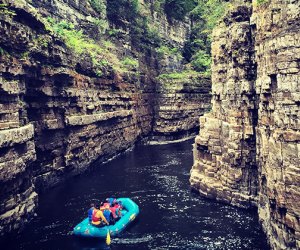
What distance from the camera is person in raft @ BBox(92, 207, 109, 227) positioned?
13672mm

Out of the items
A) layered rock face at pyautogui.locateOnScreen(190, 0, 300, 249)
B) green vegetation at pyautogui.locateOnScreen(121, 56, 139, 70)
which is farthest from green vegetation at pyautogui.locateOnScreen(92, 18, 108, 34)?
layered rock face at pyautogui.locateOnScreen(190, 0, 300, 249)

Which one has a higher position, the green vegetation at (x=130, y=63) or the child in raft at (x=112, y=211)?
the green vegetation at (x=130, y=63)

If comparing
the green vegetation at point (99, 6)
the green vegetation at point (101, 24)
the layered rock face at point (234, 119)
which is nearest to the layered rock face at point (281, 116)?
the layered rock face at point (234, 119)

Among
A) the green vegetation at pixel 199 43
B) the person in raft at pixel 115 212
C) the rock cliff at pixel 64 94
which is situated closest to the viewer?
the rock cliff at pixel 64 94

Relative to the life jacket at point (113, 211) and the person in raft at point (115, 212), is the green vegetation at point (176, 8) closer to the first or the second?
the person in raft at point (115, 212)

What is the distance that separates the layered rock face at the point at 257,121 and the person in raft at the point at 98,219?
611cm

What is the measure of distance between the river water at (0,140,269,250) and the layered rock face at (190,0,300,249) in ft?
3.28

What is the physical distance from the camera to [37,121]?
18.5m

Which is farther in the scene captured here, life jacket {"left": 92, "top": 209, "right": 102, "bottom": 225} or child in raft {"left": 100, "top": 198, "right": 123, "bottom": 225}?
child in raft {"left": 100, "top": 198, "right": 123, "bottom": 225}

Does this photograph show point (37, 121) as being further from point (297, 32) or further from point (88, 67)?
point (297, 32)

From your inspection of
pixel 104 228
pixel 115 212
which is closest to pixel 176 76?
pixel 115 212

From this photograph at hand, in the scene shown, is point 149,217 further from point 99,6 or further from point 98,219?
point 99,6

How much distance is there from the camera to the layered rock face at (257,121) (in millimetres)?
10016

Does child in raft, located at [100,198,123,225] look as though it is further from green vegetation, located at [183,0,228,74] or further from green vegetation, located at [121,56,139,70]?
green vegetation, located at [183,0,228,74]
